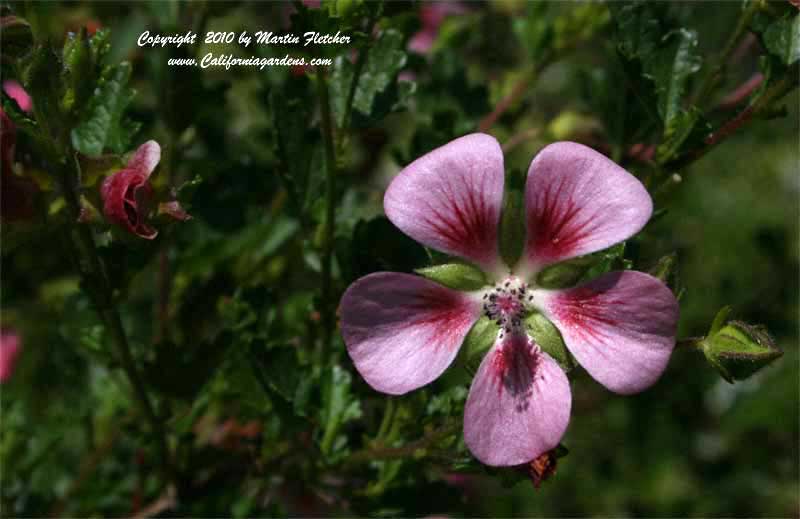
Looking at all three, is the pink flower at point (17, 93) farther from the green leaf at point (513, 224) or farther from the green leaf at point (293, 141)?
the green leaf at point (513, 224)

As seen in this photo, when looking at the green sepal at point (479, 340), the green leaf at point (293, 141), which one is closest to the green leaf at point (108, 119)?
the green leaf at point (293, 141)

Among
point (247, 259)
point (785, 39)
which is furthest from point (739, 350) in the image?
point (247, 259)

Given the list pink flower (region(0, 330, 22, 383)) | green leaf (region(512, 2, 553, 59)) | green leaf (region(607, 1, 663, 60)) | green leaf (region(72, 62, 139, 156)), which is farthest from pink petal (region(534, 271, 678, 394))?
pink flower (region(0, 330, 22, 383))

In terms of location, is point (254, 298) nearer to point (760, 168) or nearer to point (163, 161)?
point (163, 161)

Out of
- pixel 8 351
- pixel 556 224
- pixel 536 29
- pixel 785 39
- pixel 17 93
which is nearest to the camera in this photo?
pixel 556 224

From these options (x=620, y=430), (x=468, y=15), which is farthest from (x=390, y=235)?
(x=620, y=430)

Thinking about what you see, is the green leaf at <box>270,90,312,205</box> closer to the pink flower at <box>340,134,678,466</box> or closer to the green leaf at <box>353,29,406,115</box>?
the green leaf at <box>353,29,406,115</box>

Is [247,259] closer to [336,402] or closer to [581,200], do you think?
[336,402]
